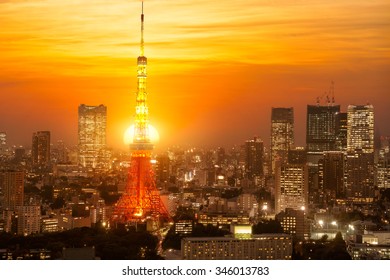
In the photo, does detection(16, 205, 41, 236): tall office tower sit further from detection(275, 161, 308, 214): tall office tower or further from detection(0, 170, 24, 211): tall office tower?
detection(275, 161, 308, 214): tall office tower

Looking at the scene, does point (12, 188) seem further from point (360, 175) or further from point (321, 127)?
point (360, 175)

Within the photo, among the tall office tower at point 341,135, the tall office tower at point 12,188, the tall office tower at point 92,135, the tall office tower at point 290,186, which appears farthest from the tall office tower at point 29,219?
the tall office tower at point 341,135

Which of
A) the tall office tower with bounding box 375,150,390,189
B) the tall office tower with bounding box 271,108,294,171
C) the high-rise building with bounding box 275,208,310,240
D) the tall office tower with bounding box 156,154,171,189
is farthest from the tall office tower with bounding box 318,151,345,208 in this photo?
the tall office tower with bounding box 156,154,171,189

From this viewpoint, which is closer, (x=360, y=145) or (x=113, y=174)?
(x=113, y=174)

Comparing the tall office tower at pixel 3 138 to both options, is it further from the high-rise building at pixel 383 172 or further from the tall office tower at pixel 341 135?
the high-rise building at pixel 383 172

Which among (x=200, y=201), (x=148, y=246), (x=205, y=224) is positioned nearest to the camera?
(x=148, y=246)

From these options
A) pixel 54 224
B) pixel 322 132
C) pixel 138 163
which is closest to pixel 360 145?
pixel 322 132
